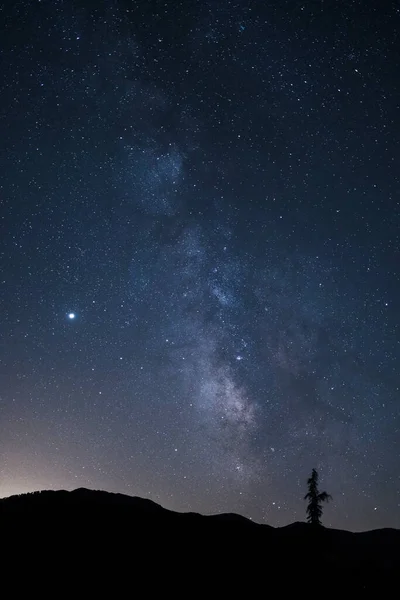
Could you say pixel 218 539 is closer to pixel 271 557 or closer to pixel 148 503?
pixel 271 557

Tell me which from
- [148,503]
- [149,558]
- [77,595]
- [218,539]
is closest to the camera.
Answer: [77,595]

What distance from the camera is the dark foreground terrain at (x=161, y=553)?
2300 cm

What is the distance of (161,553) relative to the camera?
27.0 meters

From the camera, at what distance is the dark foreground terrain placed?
75.5 ft

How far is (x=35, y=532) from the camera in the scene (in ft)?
88.1

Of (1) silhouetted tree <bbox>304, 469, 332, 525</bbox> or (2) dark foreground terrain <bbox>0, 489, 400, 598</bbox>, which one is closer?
(2) dark foreground terrain <bbox>0, 489, 400, 598</bbox>

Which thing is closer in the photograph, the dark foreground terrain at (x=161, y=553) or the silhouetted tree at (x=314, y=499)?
the dark foreground terrain at (x=161, y=553)

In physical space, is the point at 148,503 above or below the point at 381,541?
above

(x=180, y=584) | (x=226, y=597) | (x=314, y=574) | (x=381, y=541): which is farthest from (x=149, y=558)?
(x=381, y=541)

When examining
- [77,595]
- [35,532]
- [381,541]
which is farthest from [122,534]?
[381,541]

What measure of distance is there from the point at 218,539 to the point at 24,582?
1481 cm

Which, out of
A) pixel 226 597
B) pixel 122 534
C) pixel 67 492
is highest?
pixel 67 492

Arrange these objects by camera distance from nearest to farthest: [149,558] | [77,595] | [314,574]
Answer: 1. [77,595]
2. [149,558]
3. [314,574]

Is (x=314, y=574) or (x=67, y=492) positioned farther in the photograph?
(x=67, y=492)
